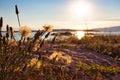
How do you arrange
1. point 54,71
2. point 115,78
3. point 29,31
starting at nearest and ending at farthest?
point 29,31
point 54,71
point 115,78

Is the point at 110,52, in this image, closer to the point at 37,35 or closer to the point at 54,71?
the point at 54,71

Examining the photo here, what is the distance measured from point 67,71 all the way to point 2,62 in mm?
3051

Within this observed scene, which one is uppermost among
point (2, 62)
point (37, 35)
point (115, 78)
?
point (37, 35)

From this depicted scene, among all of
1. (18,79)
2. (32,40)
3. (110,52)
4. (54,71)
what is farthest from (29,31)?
(110,52)

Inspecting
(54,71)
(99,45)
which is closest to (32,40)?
(54,71)

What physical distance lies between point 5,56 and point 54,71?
107 inches

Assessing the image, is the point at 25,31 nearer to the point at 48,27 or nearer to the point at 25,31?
the point at 25,31

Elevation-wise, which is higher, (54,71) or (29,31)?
(29,31)

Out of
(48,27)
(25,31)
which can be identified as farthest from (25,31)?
(48,27)

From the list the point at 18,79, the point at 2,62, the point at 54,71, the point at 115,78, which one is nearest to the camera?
the point at 2,62

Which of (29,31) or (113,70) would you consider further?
(113,70)

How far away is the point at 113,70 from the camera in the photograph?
7.07m

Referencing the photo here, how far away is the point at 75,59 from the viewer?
768 cm

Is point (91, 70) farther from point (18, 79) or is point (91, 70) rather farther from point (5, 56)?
point (5, 56)
